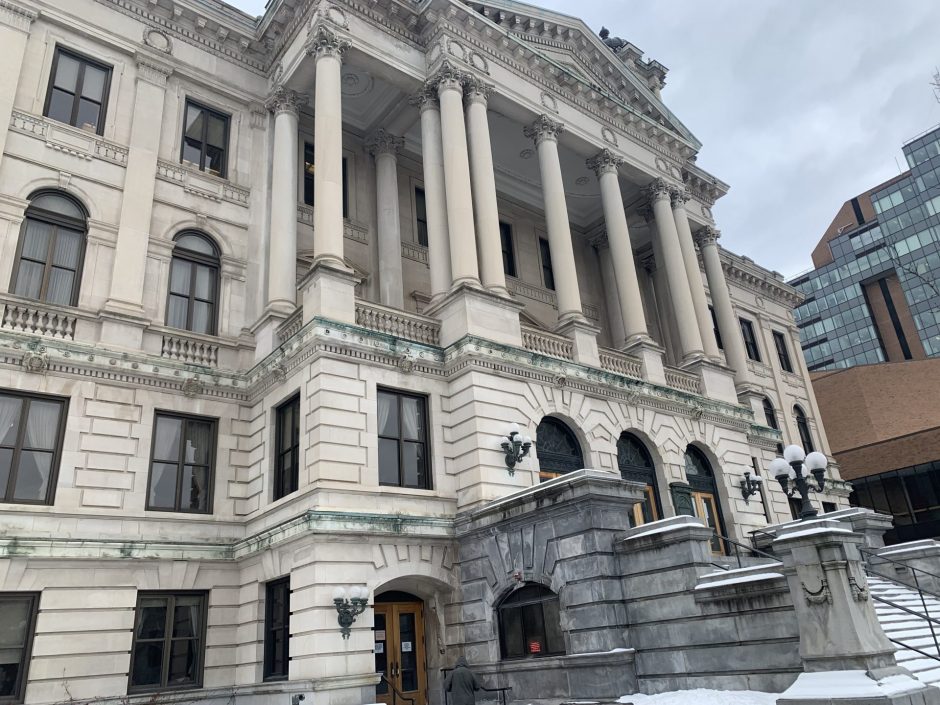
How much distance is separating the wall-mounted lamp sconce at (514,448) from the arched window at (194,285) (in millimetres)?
9042

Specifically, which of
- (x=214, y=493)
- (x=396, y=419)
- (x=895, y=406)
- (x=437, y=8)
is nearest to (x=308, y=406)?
(x=396, y=419)

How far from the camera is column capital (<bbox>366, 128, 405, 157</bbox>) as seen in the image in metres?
26.2

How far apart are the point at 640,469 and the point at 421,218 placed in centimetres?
1201

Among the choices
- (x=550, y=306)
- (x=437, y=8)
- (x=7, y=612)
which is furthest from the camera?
(x=550, y=306)

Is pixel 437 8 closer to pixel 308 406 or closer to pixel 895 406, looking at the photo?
pixel 308 406

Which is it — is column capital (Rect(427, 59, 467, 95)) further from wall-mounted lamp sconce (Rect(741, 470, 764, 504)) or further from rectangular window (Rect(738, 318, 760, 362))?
rectangular window (Rect(738, 318, 760, 362))

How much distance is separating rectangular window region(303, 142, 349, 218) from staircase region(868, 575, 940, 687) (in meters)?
18.8

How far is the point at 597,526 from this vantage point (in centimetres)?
1423

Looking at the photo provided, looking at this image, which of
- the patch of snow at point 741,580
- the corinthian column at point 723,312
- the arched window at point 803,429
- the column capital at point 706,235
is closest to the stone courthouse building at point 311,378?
the patch of snow at point 741,580

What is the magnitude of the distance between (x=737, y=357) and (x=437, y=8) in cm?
1776

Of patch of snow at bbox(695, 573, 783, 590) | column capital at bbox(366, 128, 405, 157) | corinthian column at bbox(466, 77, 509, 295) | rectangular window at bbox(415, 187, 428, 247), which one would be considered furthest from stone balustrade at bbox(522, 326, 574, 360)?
patch of snow at bbox(695, 573, 783, 590)

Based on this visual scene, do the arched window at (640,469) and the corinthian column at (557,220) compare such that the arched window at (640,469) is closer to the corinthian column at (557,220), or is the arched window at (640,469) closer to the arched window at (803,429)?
the corinthian column at (557,220)

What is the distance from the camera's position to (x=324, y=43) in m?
21.5

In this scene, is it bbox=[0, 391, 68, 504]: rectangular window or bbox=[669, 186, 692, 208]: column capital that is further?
bbox=[669, 186, 692, 208]: column capital
